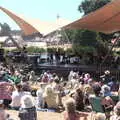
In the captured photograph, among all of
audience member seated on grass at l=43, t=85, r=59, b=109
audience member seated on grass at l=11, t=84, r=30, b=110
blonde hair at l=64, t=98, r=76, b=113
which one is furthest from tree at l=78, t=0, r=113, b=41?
blonde hair at l=64, t=98, r=76, b=113

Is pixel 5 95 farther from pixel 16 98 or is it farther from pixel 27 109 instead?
pixel 27 109

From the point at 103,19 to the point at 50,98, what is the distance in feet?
9.40

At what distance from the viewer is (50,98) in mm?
12336

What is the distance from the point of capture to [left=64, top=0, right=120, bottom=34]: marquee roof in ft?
40.7

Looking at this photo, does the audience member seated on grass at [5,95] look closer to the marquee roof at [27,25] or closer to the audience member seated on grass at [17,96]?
the audience member seated on grass at [17,96]

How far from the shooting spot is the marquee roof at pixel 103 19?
12391 mm

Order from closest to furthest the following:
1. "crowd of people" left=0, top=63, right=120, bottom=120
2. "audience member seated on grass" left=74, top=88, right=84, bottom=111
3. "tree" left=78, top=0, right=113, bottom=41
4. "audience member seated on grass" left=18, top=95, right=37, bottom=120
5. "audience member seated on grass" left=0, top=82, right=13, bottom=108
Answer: "audience member seated on grass" left=18, top=95, right=37, bottom=120 → "crowd of people" left=0, top=63, right=120, bottom=120 → "audience member seated on grass" left=74, top=88, right=84, bottom=111 → "audience member seated on grass" left=0, top=82, right=13, bottom=108 → "tree" left=78, top=0, right=113, bottom=41

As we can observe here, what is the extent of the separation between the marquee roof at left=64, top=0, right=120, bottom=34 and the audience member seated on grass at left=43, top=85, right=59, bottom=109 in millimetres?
2055

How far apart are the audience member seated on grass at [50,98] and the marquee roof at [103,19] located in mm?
2055

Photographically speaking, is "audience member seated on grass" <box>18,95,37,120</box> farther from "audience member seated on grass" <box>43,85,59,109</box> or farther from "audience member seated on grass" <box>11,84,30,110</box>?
"audience member seated on grass" <box>43,85,59,109</box>

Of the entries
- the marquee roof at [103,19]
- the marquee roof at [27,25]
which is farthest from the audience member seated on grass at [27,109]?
the marquee roof at [27,25]

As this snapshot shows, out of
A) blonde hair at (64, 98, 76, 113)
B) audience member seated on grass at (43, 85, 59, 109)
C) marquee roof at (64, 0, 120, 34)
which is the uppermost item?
marquee roof at (64, 0, 120, 34)

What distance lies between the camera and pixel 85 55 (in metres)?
25.9

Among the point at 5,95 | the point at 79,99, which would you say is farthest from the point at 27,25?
the point at 79,99
